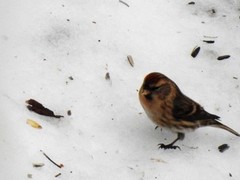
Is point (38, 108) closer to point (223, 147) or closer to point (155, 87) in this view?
point (155, 87)

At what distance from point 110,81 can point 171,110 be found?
0.84 m

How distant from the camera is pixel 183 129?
516 centimetres

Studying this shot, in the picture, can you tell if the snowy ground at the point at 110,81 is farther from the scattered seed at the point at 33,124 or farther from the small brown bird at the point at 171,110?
the small brown bird at the point at 171,110

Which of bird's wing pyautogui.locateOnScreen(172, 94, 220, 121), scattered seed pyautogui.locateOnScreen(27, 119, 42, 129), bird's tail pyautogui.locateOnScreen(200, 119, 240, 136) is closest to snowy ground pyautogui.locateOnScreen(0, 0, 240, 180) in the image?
scattered seed pyautogui.locateOnScreen(27, 119, 42, 129)

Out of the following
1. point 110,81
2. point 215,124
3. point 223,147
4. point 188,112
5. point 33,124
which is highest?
point 33,124

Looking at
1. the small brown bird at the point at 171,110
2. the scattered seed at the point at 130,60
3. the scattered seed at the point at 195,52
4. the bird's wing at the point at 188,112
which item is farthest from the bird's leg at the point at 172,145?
the scattered seed at the point at 195,52

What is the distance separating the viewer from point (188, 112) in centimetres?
514

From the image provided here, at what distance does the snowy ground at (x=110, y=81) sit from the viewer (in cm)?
476

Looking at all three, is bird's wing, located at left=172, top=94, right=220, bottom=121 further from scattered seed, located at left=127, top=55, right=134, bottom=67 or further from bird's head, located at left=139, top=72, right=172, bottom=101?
scattered seed, located at left=127, top=55, right=134, bottom=67

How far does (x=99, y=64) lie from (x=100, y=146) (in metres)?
1.16

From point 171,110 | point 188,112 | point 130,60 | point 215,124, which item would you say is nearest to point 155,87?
point 171,110

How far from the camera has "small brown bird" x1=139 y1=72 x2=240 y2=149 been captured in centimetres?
506

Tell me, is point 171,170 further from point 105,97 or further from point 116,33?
point 116,33

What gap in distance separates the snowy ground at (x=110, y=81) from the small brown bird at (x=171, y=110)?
23 centimetres
